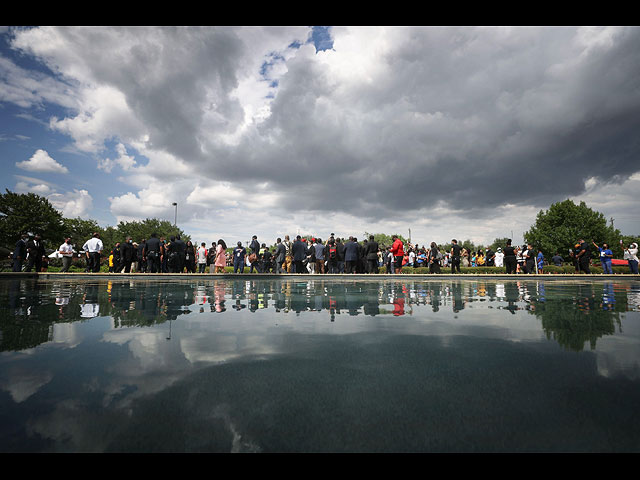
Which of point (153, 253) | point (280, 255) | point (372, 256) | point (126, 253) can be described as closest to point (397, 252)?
point (372, 256)

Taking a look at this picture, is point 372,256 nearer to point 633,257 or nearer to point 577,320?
point 577,320

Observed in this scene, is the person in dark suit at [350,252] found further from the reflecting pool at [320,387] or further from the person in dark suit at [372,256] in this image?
the reflecting pool at [320,387]

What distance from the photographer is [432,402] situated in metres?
1.83

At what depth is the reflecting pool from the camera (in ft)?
4.98

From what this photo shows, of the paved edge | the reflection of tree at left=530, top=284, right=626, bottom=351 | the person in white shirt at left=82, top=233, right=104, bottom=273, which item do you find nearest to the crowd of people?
the person in white shirt at left=82, top=233, right=104, bottom=273

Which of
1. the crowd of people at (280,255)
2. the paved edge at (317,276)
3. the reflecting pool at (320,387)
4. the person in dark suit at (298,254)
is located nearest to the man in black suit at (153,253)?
the crowd of people at (280,255)

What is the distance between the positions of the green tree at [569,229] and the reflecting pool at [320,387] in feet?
175

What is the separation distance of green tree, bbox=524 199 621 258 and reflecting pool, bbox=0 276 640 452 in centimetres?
5322

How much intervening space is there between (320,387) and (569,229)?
60308mm

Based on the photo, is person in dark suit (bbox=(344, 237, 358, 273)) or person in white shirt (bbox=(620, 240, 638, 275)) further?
person in white shirt (bbox=(620, 240, 638, 275))

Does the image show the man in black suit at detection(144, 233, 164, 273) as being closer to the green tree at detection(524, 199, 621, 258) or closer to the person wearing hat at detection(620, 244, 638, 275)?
the person wearing hat at detection(620, 244, 638, 275)
